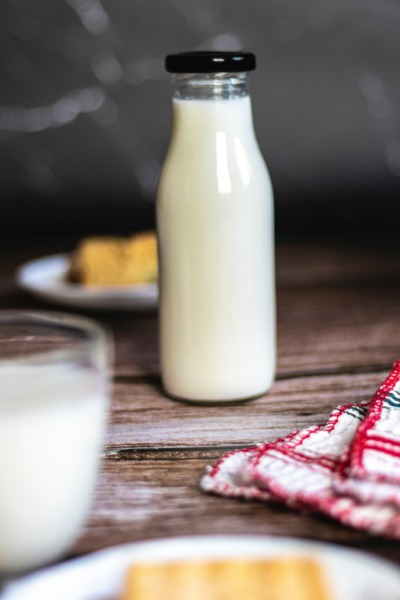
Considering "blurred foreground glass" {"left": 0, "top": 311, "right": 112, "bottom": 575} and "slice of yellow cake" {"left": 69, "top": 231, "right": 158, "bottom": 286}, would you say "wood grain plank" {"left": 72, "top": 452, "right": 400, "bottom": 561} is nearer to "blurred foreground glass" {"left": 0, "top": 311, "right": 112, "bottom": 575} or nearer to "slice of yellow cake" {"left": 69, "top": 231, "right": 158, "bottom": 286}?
"blurred foreground glass" {"left": 0, "top": 311, "right": 112, "bottom": 575}

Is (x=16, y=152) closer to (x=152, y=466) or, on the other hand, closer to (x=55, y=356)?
(x=152, y=466)

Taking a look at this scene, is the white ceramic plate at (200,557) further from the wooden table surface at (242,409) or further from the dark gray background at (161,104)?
the dark gray background at (161,104)

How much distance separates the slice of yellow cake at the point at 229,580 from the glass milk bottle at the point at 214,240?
41cm

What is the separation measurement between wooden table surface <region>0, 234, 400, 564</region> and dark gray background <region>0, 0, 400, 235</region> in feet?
1.83

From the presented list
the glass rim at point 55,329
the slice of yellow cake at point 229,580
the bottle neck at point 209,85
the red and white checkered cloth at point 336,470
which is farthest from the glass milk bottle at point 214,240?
the slice of yellow cake at point 229,580

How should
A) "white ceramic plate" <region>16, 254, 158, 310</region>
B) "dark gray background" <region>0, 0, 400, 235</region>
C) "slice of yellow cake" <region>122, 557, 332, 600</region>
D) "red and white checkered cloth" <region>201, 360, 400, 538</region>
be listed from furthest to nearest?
"dark gray background" <region>0, 0, 400, 235</region>
"white ceramic plate" <region>16, 254, 158, 310</region>
"red and white checkered cloth" <region>201, 360, 400, 538</region>
"slice of yellow cake" <region>122, 557, 332, 600</region>

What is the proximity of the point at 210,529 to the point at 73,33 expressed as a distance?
1.58 m

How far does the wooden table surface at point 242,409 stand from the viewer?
656mm

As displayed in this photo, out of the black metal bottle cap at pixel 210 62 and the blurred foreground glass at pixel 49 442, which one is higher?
the black metal bottle cap at pixel 210 62

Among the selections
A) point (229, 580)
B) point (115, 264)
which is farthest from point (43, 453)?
point (115, 264)

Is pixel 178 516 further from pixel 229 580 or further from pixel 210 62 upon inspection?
pixel 210 62

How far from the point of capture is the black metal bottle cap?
0.86m

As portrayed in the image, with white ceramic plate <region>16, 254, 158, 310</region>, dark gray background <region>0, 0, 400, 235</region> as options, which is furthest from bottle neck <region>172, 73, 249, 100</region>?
dark gray background <region>0, 0, 400, 235</region>

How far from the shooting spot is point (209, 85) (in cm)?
89
